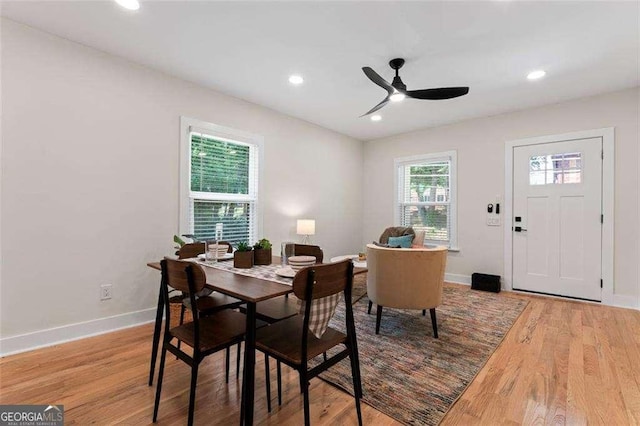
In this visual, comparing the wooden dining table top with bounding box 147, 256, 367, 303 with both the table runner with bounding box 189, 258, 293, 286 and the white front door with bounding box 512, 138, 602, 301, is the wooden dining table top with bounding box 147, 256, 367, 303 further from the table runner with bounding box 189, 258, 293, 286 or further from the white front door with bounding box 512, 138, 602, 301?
the white front door with bounding box 512, 138, 602, 301

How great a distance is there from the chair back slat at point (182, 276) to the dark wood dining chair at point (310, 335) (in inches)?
17.2

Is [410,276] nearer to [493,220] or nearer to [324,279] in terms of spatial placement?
[324,279]

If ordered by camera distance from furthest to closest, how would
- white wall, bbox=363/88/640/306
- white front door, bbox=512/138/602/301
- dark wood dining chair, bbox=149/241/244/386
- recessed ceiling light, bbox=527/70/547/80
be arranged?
white front door, bbox=512/138/602/301 < white wall, bbox=363/88/640/306 < recessed ceiling light, bbox=527/70/547/80 < dark wood dining chair, bbox=149/241/244/386

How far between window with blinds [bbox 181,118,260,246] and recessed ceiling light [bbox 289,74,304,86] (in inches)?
40.9

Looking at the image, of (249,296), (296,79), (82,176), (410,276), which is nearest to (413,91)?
(296,79)

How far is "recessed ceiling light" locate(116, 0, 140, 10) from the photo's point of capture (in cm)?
207

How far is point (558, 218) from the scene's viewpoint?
3.96 m

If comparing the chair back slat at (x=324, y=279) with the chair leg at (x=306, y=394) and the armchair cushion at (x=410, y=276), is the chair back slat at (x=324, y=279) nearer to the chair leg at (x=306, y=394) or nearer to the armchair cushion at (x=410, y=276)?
the chair leg at (x=306, y=394)

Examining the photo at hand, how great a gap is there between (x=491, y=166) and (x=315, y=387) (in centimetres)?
413

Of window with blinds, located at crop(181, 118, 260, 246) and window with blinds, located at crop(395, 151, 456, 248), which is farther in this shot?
window with blinds, located at crop(395, 151, 456, 248)

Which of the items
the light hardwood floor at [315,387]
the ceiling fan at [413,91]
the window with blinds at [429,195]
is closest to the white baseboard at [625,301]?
the light hardwood floor at [315,387]

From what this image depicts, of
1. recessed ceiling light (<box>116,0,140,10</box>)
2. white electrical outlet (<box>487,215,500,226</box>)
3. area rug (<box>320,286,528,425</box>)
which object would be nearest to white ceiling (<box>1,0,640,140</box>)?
recessed ceiling light (<box>116,0,140,10</box>)

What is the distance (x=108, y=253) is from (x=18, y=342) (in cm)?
86

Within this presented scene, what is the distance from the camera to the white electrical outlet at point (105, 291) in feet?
8.88
